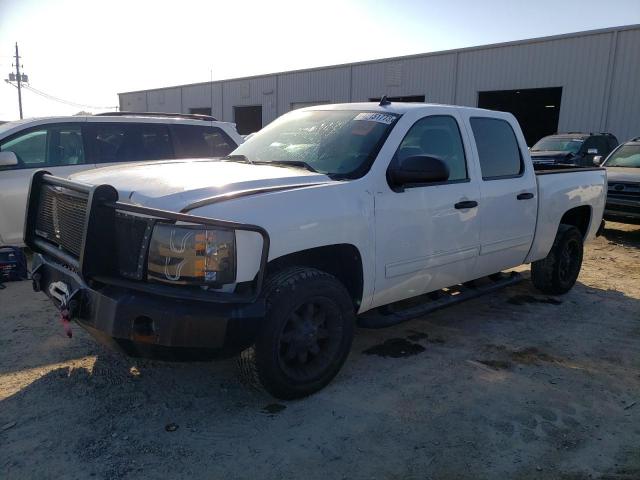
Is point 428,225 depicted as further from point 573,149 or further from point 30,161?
point 573,149

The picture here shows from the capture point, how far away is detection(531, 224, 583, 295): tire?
5637mm

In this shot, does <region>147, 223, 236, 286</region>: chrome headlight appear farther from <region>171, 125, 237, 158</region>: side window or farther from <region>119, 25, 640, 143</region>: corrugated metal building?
<region>119, 25, 640, 143</region>: corrugated metal building

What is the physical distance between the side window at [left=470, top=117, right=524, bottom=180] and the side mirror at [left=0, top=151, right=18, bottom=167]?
4.97 m

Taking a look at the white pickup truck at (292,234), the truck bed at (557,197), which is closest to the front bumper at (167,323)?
the white pickup truck at (292,234)

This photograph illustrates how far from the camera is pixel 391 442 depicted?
2900mm

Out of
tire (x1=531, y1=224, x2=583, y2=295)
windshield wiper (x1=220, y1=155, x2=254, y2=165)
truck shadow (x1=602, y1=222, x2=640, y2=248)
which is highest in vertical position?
windshield wiper (x1=220, y1=155, x2=254, y2=165)

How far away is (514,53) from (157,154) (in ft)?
55.3

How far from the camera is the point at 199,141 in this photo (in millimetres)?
7281

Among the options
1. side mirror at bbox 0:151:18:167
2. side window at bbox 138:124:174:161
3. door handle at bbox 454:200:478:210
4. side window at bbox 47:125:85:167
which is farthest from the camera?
side window at bbox 138:124:174:161

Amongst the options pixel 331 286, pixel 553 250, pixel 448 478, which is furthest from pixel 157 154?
pixel 448 478

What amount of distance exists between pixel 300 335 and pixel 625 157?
10.1m

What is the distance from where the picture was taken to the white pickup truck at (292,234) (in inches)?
108

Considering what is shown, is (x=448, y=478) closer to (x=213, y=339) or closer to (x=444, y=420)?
(x=444, y=420)

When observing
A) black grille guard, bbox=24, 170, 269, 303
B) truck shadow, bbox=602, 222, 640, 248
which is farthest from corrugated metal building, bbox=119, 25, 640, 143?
black grille guard, bbox=24, 170, 269, 303
